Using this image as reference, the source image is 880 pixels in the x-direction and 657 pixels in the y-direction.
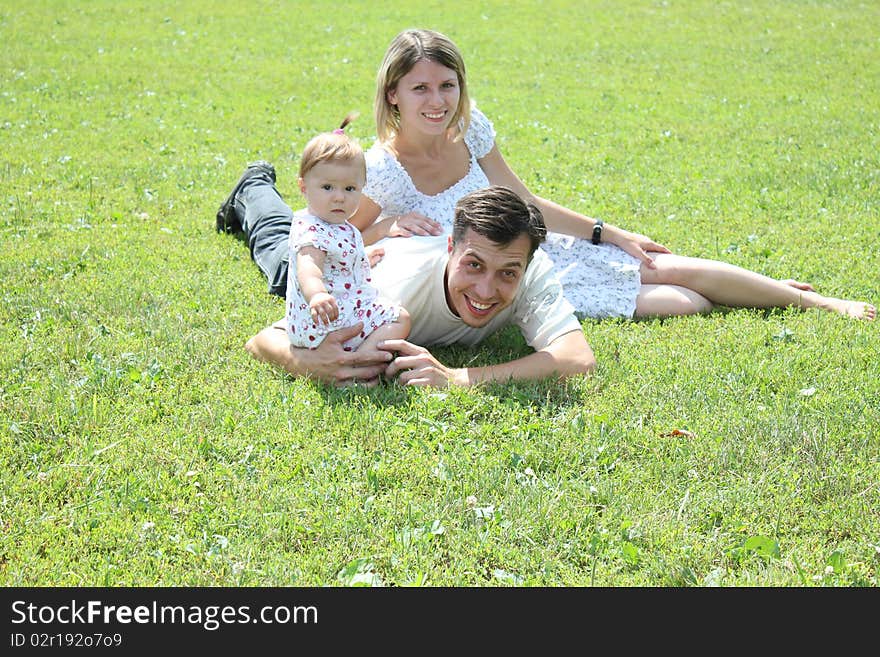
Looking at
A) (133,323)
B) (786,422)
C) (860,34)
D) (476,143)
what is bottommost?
(133,323)

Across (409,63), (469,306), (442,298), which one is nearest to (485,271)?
(469,306)

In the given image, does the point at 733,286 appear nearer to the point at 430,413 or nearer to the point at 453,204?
the point at 453,204

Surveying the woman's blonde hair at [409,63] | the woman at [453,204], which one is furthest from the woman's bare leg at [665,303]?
the woman's blonde hair at [409,63]

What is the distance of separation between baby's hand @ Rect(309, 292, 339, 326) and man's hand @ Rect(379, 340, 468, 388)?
588mm

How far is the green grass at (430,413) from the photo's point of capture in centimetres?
371

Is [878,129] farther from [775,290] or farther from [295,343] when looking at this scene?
[295,343]

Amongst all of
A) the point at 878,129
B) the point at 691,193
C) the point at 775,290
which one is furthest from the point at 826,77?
the point at 775,290

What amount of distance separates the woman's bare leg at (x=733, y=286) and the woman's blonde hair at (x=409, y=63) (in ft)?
5.73

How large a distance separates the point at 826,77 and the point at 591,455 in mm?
13196

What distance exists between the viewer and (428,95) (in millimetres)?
5844

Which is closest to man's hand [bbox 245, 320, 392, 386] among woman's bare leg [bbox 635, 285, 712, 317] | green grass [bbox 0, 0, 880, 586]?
green grass [bbox 0, 0, 880, 586]

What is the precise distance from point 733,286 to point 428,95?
2.38m

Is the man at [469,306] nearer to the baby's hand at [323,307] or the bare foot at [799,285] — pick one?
the baby's hand at [323,307]

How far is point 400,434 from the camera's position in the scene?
4.51 metres
